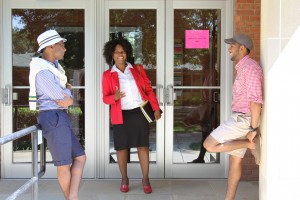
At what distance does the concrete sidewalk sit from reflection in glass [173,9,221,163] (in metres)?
0.43

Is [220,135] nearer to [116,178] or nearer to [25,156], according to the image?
[116,178]

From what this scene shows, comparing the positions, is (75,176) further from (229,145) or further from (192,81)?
(192,81)

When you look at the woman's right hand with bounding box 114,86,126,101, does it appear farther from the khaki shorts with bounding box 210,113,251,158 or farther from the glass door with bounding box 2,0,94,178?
the khaki shorts with bounding box 210,113,251,158

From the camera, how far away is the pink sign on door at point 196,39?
6.05 m

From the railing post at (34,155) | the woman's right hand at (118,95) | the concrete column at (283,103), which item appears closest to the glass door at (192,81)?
the woman's right hand at (118,95)

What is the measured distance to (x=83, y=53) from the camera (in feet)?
19.9

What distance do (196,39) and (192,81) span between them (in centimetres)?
57

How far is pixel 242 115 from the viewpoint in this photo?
14.2 feet

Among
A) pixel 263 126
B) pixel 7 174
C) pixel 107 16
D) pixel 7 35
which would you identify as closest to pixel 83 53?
pixel 107 16

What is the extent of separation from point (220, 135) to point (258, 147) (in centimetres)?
38

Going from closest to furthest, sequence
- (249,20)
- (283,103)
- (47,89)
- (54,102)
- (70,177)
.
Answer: (283,103), (47,89), (54,102), (70,177), (249,20)

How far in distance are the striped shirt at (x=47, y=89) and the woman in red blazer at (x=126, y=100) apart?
1.22m

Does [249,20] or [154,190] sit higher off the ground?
[249,20]

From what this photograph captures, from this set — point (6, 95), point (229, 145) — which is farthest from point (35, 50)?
point (229, 145)
